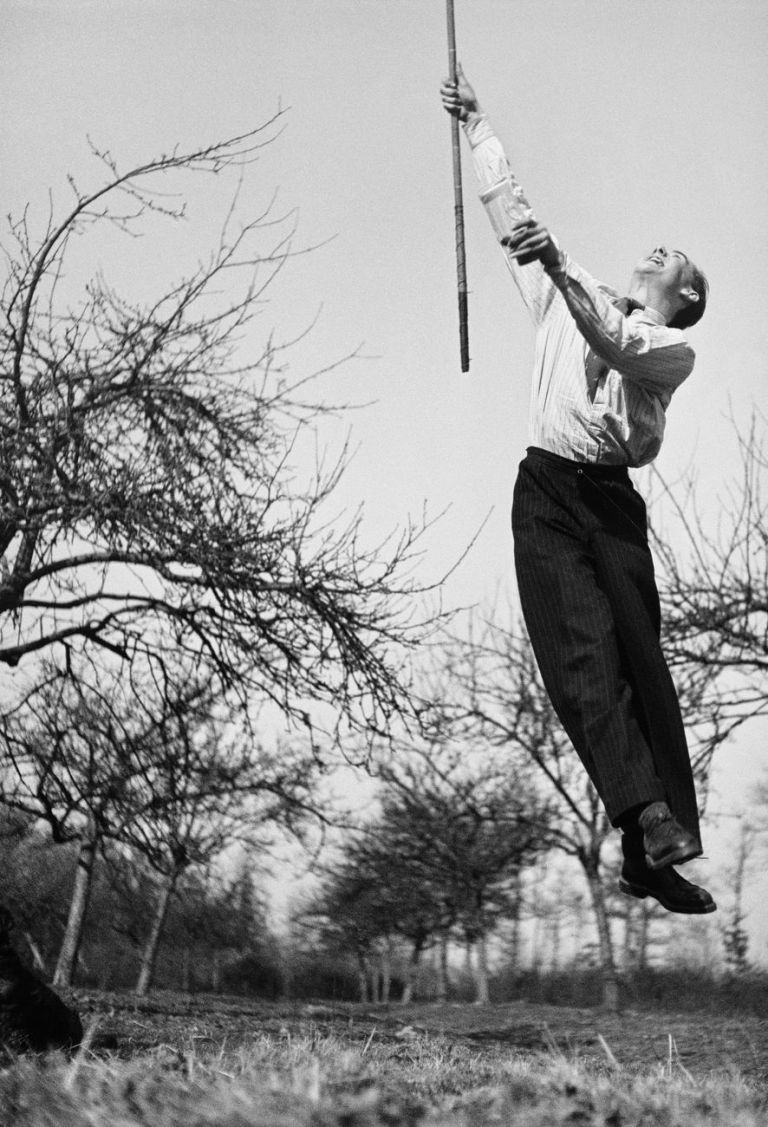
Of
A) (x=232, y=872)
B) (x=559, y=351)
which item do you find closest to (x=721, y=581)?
→ (x=559, y=351)

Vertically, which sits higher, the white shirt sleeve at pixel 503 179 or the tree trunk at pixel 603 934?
the white shirt sleeve at pixel 503 179

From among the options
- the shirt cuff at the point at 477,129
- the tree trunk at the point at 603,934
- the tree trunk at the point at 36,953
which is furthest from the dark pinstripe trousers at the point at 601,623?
the tree trunk at the point at 36,953

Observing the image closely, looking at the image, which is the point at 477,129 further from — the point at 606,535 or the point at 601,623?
the point at 601,623

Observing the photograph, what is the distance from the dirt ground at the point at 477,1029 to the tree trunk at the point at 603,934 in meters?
3.03

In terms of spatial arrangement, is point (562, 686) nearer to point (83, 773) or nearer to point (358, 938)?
point (83, 773)

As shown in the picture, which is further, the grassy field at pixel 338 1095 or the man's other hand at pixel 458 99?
the man's other hand at pixel 458 99

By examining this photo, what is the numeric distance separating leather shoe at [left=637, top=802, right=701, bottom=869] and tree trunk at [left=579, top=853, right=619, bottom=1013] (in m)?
11.8

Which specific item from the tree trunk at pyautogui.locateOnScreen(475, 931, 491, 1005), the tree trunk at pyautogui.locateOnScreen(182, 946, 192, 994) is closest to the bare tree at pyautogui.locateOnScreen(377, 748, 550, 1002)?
the tree trunk at pyautogui.locateOnScreen(475, 931, 491, 1005)

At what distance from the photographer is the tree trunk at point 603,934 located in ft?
44.8

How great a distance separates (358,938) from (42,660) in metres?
14.4

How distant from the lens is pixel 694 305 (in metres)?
3.24

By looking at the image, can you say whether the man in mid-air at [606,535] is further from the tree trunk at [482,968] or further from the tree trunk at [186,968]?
the tree trunk at [186,968]

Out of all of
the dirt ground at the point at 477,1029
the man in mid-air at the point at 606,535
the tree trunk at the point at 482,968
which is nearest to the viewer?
the man in mid-air at the point at 606,535

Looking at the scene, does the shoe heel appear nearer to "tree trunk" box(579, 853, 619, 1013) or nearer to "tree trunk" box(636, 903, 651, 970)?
"tree trunk" box(579, 853, 619, 1013)
